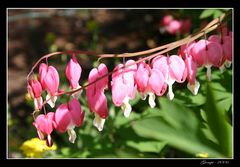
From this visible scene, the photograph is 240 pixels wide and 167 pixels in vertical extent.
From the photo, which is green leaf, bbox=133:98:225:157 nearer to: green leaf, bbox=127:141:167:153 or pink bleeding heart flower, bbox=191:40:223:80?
pink bleeding heart flower, bbox=191:40:223:80

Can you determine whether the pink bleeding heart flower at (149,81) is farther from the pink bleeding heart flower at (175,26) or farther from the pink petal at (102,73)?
the pink bleeding heart flower at (175,26)

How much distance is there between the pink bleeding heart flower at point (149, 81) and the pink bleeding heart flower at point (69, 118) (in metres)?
0.19

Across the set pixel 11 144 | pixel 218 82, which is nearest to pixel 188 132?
pixel 218 82

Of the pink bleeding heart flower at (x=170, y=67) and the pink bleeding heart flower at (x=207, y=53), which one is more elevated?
the pink bleeding heart flower at (x=207, y=53)

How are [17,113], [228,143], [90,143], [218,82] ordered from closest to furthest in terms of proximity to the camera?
1. [228,143]
2. [218,82]
3. [90,143]
4. [17,113]

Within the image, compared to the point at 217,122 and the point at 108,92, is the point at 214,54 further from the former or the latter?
the point at 108,92

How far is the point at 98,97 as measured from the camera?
1.16 metres

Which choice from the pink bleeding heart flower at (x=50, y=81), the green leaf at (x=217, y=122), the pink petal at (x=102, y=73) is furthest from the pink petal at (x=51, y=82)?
the green leaf at (x=217, y=122)

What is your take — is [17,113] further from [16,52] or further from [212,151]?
[212,151]

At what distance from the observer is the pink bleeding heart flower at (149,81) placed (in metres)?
1.11

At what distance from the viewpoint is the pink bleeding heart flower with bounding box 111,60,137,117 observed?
3.67 ft

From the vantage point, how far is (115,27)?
4.21 meters

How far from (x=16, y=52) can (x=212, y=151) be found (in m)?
3.68

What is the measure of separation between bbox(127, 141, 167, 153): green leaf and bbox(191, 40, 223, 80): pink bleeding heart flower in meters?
0.47
